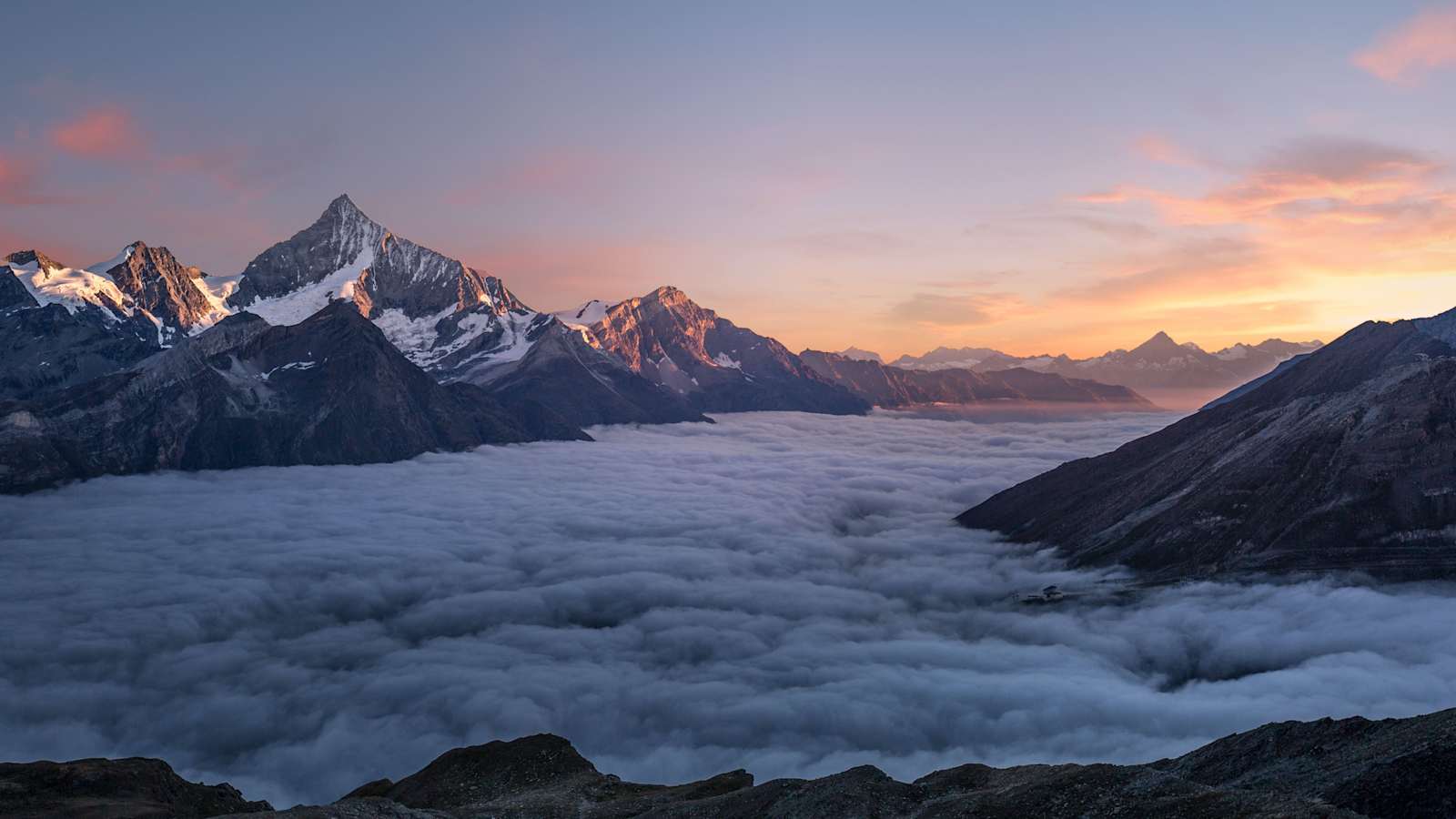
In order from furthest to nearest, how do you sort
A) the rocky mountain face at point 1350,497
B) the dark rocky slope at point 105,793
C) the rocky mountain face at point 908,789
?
1. the rocky mountain face at point 1350,497
2. the dark rocky slope at point 105,793
3. the rocky mountain face at point 908,789

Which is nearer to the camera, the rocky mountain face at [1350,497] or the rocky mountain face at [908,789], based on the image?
the rocky mountain face at [908,789]

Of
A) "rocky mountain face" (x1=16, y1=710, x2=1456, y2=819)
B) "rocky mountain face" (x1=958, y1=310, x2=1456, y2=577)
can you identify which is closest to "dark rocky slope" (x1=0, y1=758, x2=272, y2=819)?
"rocky mountain face" (x1=16, y1=710, x2=1456, y2=819)

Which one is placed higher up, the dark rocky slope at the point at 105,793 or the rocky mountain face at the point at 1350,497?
the rocky mountain face at the point at 1350,497

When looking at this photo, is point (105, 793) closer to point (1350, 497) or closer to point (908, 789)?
point (908, 789)

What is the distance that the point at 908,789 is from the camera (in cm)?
6719

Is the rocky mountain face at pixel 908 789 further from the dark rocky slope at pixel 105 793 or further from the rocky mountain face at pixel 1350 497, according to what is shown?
the rocky mountain face at pixel 1350 497

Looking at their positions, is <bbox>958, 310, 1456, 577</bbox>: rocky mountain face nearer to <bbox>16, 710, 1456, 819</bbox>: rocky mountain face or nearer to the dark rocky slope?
<bbox>16, 710, 1456, 819</bbox>: rocky mountain face

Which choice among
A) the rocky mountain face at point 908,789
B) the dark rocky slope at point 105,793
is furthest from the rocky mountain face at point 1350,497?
the dark rocky slope at point 105,793

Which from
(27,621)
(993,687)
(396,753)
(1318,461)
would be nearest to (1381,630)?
(1318,461)

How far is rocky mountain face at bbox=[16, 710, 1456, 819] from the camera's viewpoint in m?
51.1

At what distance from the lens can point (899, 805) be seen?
6438 centimetres

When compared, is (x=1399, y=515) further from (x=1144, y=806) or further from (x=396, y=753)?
(x=396, y=753)

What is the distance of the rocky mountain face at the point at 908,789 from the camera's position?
5112 cm

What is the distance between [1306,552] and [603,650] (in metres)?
160
